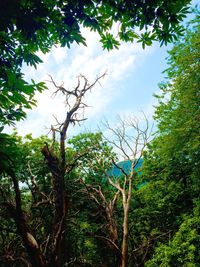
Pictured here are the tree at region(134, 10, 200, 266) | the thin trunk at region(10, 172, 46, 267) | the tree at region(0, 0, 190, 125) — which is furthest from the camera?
the tree at region(134, 10, 200, 266)

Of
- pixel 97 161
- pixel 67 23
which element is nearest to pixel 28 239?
pixel 67 23

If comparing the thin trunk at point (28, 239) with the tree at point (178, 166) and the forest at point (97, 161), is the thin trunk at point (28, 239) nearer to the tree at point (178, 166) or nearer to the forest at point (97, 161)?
the forest at point (97, 161)

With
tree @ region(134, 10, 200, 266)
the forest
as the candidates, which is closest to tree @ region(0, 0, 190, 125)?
the forest

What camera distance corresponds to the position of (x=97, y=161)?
20.6 m

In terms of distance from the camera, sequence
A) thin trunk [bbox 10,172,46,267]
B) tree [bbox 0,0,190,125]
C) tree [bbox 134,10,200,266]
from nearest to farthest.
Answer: tree [bbox 0,0,190,125] < thin trunk [bbox 10,172,46,267] < tree [bbox 134,10,200,266]

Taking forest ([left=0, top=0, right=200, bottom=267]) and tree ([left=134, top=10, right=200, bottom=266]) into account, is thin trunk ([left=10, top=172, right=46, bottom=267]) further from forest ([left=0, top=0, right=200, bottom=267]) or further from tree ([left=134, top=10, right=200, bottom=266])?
tree ([left=134, top=10, right=200, bottom=266])

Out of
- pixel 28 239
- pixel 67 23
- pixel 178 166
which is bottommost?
pixel 28 239

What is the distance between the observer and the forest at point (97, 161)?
4496 mm

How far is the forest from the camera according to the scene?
4.50 metres

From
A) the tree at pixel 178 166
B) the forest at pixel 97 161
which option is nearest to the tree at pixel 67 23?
the forest at pixel 97 161

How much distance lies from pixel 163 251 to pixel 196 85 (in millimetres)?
10312

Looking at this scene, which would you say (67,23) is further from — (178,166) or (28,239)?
(178,166)

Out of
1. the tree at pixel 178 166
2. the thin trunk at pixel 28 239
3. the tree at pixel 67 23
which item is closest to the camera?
the tree at pixel 67 23

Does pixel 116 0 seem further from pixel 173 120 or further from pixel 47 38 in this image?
A: pixel 173 120
